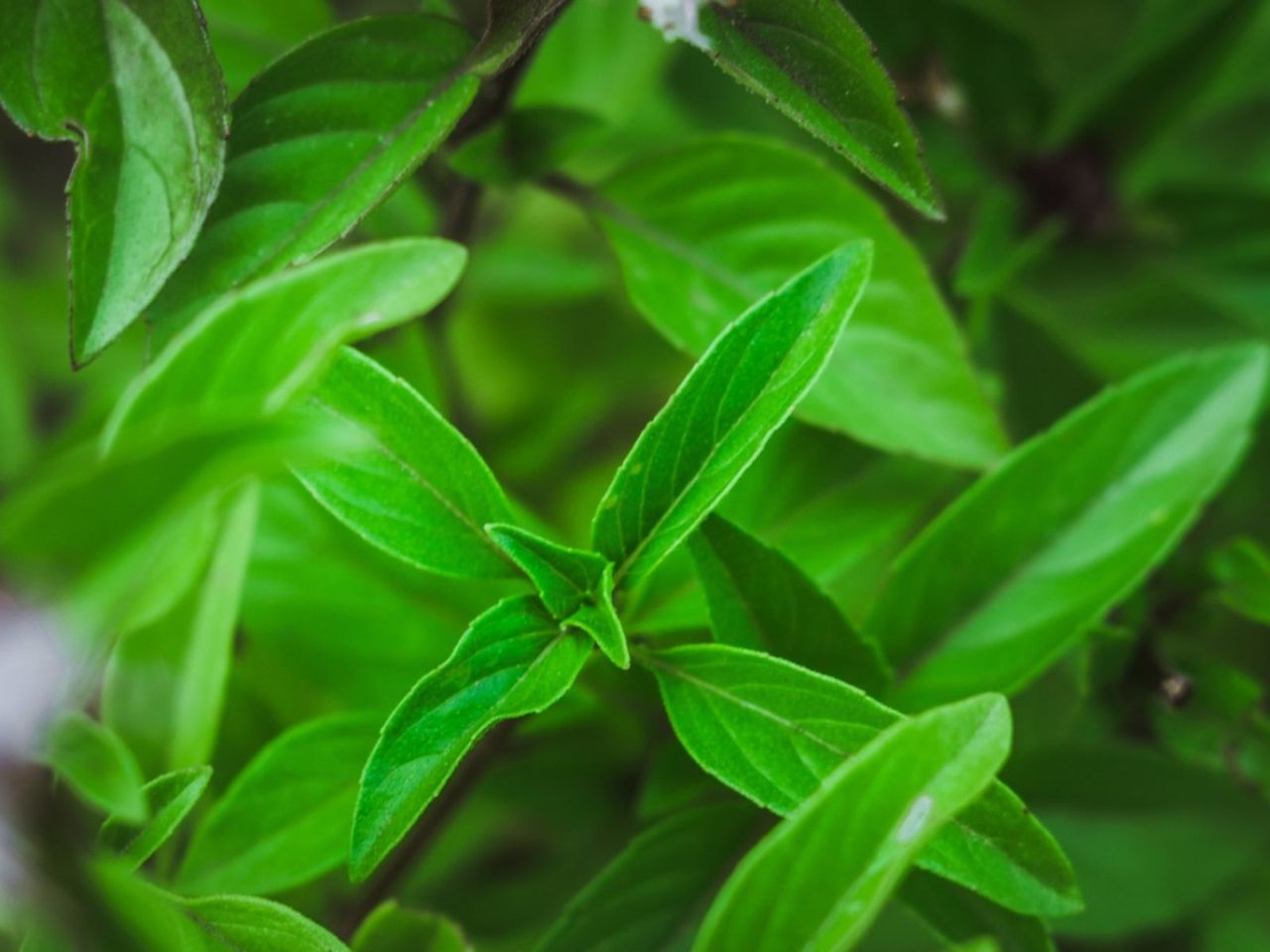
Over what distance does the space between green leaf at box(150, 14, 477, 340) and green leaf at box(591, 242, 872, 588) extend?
0.41 ft

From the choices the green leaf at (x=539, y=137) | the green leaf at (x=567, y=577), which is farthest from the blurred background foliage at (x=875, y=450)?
the green leaf at (x=567, y=577)

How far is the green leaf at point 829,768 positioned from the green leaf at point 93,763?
6.6 inches

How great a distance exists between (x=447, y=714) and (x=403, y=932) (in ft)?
0.46

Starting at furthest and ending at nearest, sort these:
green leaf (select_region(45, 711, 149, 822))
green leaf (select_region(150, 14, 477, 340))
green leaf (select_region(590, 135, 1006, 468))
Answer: green leaf (select_region(590, 135, 1006, 468))
green leaf (select_region(150, 14, 477, 340))
green leaf (select_region(45, 711, 149, 822))

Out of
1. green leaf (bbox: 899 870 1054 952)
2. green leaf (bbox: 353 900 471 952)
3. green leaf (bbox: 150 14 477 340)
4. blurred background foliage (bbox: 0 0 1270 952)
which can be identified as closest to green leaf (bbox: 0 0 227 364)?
green leaf (bbox: 150 14 477 340)

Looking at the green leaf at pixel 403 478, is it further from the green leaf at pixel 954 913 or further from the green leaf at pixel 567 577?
the green leaf at pixel 954 913

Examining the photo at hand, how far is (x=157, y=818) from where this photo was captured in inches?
15.2

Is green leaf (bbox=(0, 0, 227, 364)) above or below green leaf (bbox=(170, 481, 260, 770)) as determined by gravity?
above

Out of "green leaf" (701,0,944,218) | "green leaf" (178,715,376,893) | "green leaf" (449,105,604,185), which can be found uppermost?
"green leaf" (701,0,944,218)

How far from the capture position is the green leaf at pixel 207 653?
0.47 metres

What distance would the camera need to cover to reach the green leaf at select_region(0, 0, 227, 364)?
0.41m

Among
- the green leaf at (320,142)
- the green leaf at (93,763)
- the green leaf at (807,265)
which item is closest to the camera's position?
the green leaf at (93,763)

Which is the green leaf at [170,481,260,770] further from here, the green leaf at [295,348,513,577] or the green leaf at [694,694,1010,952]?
the green leaf at [694,694,1010,952]

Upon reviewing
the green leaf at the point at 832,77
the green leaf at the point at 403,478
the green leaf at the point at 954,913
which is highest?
the green leaf at the point at 832,77
